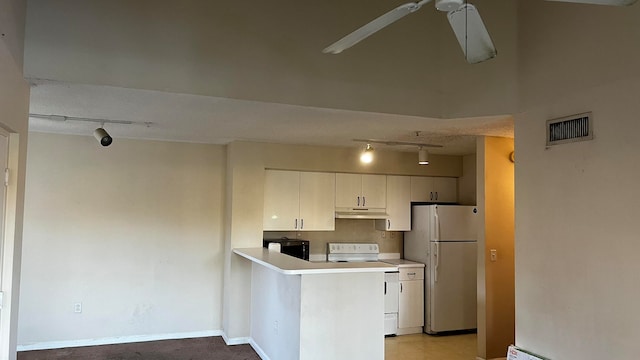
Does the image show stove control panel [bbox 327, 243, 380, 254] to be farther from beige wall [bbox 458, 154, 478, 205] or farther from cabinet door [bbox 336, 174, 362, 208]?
beige wall [bbox 458, 154, 478, 205]

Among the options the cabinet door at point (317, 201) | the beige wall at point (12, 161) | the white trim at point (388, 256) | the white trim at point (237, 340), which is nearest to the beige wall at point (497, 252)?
the cabinet door at point (317, 201)

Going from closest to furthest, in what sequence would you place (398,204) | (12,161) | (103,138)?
(12,161)
(103,138)
(398,204)

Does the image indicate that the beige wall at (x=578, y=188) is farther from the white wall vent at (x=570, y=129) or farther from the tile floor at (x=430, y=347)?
the tile floor at (x=430, y=347)

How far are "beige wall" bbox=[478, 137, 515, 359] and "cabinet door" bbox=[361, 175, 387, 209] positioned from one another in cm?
164

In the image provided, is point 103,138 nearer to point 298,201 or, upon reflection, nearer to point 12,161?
point 12,161

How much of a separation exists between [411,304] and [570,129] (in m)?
3.23

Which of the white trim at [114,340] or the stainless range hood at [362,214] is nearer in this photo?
the white trim at [114,340]

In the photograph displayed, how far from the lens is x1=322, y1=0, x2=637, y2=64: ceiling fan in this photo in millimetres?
1863

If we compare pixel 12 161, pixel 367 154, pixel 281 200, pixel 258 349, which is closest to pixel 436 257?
pixel 367 154

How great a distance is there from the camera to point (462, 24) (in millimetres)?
2033

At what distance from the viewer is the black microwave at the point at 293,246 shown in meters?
5.59

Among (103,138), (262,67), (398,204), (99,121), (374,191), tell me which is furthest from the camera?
(398,204)

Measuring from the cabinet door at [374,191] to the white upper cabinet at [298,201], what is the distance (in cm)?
44

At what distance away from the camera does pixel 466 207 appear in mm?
6023
